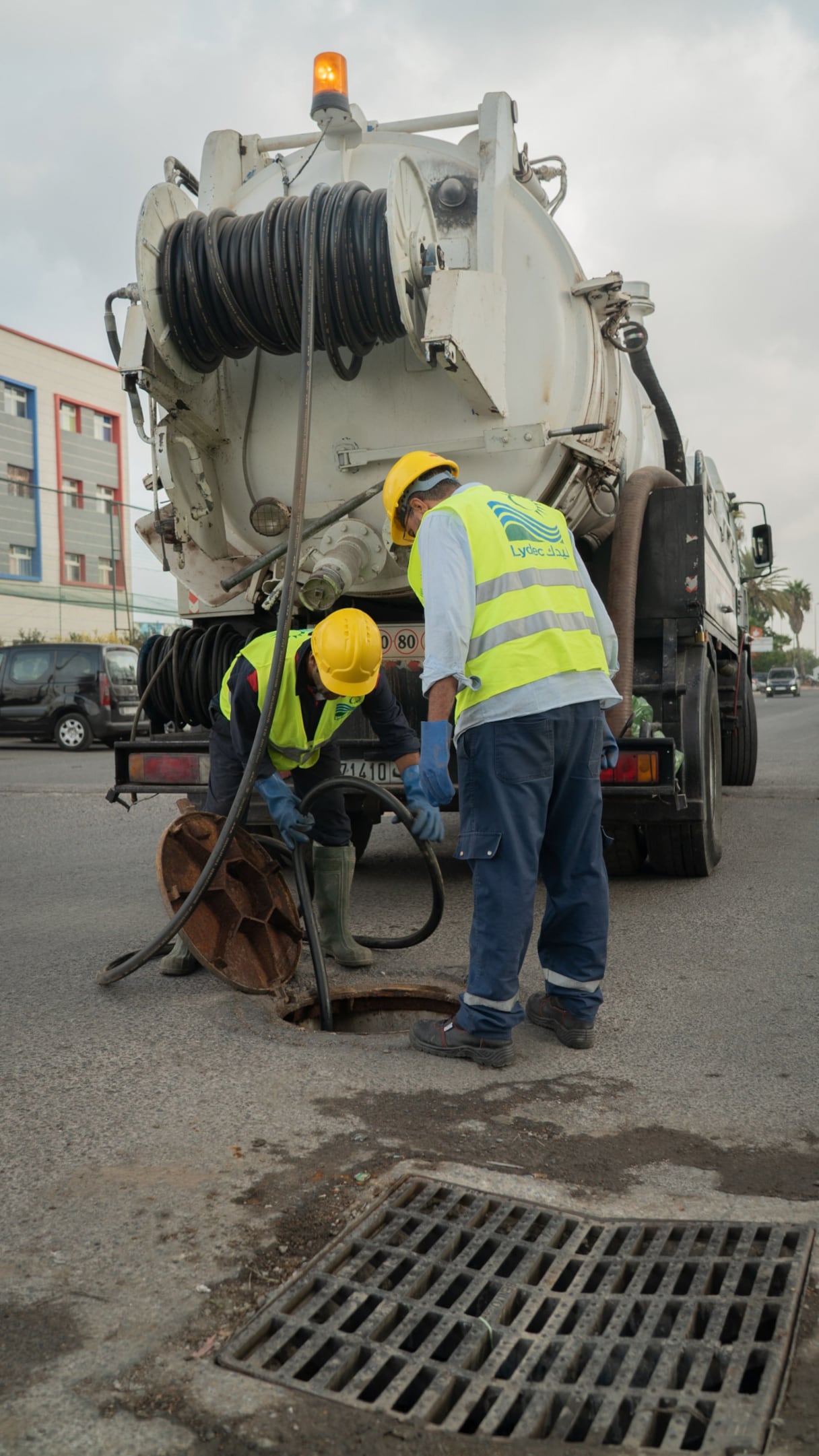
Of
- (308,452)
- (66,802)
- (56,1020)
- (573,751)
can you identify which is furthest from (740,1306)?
(66,802)

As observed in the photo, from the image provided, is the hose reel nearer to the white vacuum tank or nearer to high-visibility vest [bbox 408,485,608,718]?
the white vacuum tank

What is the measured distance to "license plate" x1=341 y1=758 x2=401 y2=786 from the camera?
5.52 metres

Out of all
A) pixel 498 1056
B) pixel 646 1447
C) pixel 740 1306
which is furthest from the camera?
pixel 498 1056

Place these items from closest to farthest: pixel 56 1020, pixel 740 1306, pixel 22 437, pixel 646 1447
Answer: pixel 646 1447 → pixel 740 1306 → pixel 56 1020 → pixel 22 437

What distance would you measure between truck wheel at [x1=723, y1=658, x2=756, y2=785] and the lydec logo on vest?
6275 millimetres

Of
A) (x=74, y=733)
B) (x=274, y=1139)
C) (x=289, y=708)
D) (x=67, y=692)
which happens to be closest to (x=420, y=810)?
(x=289, y=708)

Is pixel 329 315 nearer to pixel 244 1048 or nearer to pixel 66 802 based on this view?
pixel 244 1048

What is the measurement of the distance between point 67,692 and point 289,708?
13.7m

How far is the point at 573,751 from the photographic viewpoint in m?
3.57

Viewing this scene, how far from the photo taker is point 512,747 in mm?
3441

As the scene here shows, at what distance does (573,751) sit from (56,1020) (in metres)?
1.91

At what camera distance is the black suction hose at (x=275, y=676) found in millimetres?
3990

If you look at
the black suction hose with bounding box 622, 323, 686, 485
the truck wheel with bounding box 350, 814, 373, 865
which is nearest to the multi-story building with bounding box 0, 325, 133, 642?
the black suction hose with bounding box 622, 323, 686, 485

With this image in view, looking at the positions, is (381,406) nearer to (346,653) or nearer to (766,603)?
(346,653)
